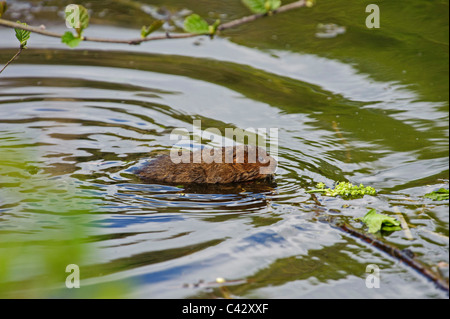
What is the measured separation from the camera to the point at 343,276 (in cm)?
336

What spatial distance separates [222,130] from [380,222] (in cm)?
270

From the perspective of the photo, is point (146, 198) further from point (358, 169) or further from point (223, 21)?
point (223, 21)

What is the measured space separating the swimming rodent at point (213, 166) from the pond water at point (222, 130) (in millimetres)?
129

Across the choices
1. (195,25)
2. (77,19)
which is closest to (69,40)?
(77,19)

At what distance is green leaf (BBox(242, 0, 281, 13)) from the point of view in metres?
2.19

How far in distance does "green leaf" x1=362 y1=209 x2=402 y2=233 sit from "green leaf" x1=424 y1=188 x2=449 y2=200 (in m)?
0.62

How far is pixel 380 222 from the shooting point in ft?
12.2

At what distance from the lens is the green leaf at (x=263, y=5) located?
2191 mm
